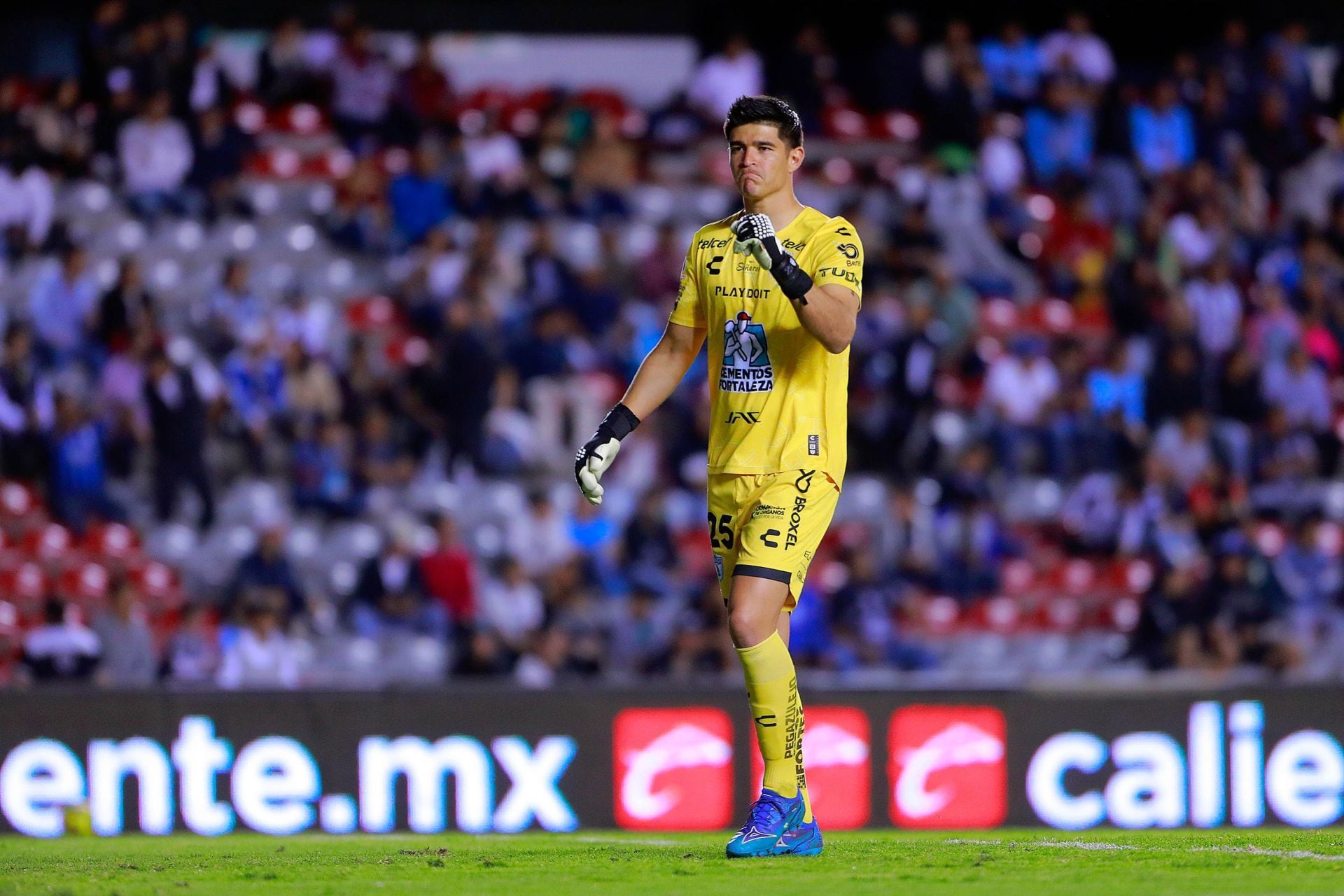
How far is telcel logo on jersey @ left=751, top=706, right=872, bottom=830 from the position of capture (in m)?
10.5

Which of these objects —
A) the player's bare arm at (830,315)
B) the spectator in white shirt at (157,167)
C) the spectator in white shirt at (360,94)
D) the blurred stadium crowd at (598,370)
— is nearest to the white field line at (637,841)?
the player's bare arm at (830,315)

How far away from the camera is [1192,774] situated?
10.7 meters

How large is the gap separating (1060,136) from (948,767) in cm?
871

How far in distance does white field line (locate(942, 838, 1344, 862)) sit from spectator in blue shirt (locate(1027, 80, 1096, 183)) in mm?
11474

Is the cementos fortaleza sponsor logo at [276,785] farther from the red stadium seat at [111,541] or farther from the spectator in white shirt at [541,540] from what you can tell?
the red stadium seat at [111,541]

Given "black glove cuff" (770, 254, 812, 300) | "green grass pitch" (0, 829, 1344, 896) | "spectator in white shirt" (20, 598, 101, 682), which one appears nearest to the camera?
"green grass pitch" (0, 829, 1344, 896)

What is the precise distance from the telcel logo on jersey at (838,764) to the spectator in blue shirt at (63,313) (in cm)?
672

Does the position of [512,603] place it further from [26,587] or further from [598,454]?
[598,454]

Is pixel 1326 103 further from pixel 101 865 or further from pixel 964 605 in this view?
pixel 101 865

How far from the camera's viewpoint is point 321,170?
659 inches

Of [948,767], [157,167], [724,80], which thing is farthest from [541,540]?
[724,80]

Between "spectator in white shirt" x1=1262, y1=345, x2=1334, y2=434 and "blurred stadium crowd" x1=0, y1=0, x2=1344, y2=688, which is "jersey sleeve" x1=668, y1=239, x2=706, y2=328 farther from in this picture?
"spectator in white shirt" x1=1262, y1=345, x2=1334, y2=434

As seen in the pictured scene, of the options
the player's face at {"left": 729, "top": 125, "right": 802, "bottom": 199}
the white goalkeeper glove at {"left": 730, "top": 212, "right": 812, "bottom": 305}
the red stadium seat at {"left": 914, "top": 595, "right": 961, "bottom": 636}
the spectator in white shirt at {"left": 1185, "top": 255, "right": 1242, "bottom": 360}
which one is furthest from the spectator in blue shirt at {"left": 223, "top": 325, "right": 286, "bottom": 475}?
the white goalkeeper glove at {"left": 730, "top": 212, "right": 812, "bottom": 305}

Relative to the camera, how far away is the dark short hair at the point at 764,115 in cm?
594
